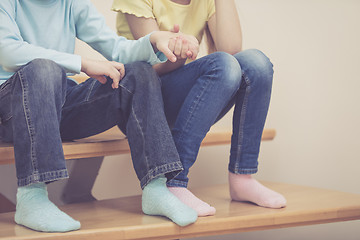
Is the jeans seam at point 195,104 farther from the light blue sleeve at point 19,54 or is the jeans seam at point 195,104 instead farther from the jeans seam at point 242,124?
the light blue sleeve at point 19,54

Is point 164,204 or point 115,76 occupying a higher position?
point 115,76

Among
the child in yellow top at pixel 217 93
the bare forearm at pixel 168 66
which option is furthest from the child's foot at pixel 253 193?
the bare forearm at pixel 168 66

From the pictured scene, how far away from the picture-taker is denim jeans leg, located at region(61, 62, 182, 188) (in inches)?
29.4

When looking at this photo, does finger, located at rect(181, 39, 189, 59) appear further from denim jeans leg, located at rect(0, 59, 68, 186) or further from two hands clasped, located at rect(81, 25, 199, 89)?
denim jeans leg, located at rect(0, 59, 68, 186)

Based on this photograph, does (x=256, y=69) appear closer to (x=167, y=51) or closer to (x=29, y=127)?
(x=167, y=51)

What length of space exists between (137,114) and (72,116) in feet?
0.53

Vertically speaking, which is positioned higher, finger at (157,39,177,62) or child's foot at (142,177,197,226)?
finger at (157,39,177,62)

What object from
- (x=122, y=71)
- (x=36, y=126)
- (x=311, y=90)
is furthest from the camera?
(x=311, y=90)

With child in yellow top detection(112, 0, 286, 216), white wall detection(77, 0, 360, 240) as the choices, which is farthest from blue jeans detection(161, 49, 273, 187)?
white wall detection(77, 0, 360, 240)

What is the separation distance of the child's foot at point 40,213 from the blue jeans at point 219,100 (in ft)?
0.67

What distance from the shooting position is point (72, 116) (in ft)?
2.82

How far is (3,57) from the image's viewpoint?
0.77m

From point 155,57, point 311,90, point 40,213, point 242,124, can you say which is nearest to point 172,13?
point 155,57

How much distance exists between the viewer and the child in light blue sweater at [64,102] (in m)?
0.70
